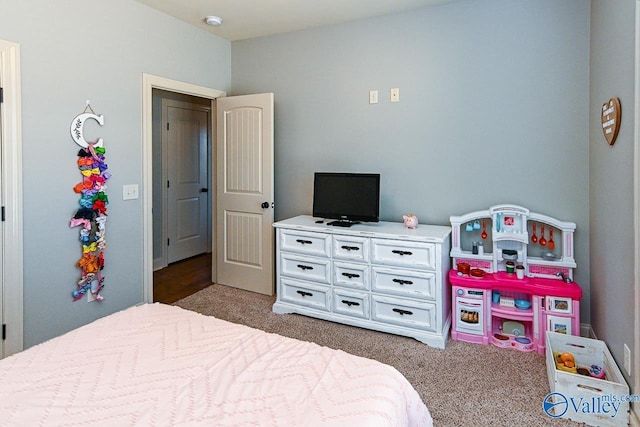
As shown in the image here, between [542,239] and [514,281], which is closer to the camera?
[514,281]

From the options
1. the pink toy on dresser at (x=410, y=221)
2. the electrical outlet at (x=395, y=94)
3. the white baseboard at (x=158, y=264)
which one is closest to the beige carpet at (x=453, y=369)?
the pink toy on dresser at (x=410, y=221)

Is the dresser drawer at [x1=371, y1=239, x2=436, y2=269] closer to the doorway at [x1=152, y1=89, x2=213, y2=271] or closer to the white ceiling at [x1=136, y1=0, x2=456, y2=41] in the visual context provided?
the white ceiling at [x1=136, y1=0, x2=456, y2=41]

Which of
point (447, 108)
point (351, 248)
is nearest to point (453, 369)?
point (351, 248)

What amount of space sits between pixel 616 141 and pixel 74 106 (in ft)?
11.3

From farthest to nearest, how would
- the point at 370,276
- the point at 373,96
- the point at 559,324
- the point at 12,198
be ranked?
the point at 373,96 → the point at 370,276 → the point at 559,324 → the point at 12,198

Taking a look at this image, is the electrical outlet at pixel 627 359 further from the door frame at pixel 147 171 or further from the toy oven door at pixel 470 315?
the door frame at pixel 147 171

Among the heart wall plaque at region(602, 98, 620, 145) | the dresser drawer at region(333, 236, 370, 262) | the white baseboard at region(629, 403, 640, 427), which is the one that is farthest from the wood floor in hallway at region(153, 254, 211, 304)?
the heart wall plaque at region(602, 98, 620, 145)

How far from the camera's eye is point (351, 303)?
2955mm

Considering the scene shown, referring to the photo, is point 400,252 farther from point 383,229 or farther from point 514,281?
point 514,281

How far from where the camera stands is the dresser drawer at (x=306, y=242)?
3025mm

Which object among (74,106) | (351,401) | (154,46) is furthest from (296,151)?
(351,401)

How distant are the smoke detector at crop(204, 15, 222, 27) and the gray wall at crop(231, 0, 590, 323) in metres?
0.57

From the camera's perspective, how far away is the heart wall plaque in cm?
200

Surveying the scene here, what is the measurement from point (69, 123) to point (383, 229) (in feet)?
7.89
